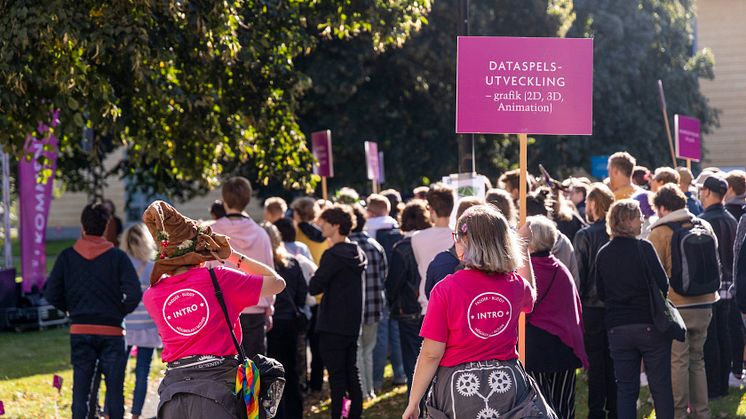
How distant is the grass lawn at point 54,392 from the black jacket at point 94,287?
2.49m

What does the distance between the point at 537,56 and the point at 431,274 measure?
161cm

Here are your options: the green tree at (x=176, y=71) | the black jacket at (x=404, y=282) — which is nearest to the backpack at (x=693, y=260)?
the black jacket at (x=404, y=282)

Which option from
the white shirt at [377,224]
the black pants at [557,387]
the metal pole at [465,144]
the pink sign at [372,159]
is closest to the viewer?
the black pants at [557,387]

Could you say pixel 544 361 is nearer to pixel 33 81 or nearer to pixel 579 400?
pixel 579 400

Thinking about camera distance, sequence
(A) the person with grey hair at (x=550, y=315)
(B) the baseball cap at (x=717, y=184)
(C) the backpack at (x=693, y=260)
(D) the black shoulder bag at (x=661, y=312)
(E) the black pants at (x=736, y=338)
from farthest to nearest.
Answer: (E) the black pants at (x=736, y=338), (B) the baseball cap at (x=717, y=184), (C) the backpack at (x=693, y=260), (D) the black shoulder bag at (x=661, y=312), (A) the person with grey hair at (x=550, y=315)

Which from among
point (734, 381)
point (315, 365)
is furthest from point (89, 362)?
point (734, 381)

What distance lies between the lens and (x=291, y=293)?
901cm

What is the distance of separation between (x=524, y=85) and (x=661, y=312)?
177 cm

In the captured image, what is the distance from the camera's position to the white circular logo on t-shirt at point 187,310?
16.6 feet

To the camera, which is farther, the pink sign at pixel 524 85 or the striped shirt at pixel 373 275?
the striped shirt at pixel 373 275

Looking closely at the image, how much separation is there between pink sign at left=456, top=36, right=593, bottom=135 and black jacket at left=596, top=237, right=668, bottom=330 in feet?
2.88

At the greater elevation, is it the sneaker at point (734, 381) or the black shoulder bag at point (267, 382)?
the black shoulder bag at point (267, 382)

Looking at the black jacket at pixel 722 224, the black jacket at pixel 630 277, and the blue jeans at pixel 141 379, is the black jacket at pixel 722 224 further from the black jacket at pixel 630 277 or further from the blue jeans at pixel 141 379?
the blue jeans at pixel 141 379

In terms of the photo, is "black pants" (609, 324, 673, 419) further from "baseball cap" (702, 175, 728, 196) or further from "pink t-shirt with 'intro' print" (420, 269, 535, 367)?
"pink t-shirt with 'intro' print" (420, 269, 535, 367)
